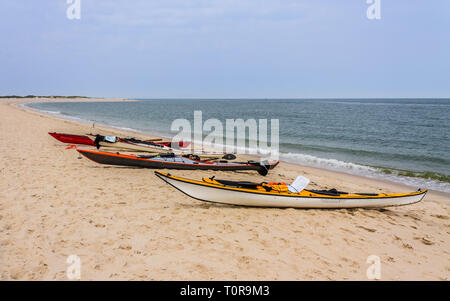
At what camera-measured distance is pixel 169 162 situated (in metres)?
11.8

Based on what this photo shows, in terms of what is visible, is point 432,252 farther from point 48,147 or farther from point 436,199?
point 48,147

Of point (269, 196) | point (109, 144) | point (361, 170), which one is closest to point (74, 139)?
point (109, 144)

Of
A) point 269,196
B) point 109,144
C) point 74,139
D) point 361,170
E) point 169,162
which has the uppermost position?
point 74,139

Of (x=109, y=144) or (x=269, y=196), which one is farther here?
(x=109, y=144)

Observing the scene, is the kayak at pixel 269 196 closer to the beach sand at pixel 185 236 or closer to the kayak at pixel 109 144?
the beach sand at pixel 185 236

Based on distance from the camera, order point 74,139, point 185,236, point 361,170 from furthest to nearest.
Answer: point 74,139 < point 361,170 < point 185,236

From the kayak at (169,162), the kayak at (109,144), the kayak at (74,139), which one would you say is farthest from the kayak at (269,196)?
the kayak at (74,139)

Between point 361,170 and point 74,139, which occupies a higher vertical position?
point 74,139

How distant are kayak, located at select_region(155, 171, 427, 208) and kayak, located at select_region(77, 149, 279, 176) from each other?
453 cm

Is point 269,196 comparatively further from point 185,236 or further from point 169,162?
point 169,162

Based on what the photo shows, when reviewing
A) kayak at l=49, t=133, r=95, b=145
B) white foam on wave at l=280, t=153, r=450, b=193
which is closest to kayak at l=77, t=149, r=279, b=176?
white foam on wave at l=280, t=153, r=450, b=193

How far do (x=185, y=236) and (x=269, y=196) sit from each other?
109 inches

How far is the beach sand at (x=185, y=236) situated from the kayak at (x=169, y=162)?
6.36 feet

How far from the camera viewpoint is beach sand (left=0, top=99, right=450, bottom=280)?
15.3 ft
